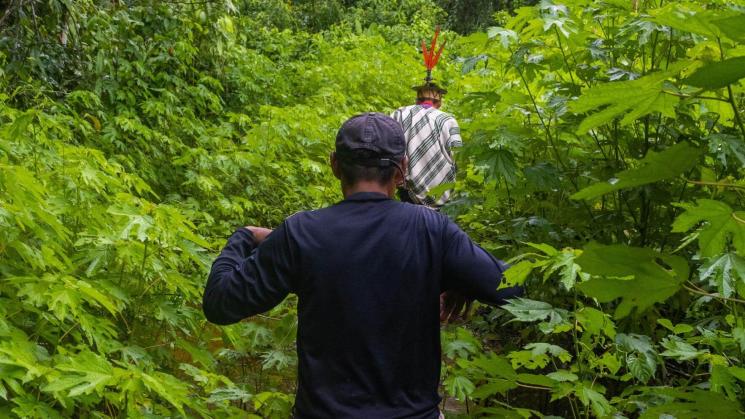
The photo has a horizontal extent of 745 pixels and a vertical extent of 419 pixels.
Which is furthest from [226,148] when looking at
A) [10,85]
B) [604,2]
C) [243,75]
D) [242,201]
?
[604,2]

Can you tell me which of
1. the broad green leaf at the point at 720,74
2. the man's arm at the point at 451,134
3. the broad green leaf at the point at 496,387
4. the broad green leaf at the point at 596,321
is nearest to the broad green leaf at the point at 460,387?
the broad green leaf at the point at 496,387

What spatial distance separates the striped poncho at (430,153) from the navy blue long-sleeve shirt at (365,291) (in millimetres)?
3206

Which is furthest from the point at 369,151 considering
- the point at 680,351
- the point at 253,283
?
the point at 680,351

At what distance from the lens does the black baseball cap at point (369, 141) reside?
1785 millimetres

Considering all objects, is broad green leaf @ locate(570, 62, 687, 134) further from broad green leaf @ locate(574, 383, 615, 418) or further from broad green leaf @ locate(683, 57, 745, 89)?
broad green leaf @ locate(574, 383, 615, 418)

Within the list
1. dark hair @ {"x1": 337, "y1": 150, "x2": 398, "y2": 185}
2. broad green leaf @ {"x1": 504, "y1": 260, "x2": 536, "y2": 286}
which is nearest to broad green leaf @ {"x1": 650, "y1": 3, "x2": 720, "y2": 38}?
broad green leaf @ {"x1": 504, "y1": 260, "x2": 536, "y2": 286}

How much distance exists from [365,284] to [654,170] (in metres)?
0.79

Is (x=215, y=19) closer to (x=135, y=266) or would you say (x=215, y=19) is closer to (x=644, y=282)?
(x=135, y=266)

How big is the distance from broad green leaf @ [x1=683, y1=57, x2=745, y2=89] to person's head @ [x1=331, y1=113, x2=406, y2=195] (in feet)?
3.06

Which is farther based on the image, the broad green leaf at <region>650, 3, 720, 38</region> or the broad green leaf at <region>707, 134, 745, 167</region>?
the broad green leaf at <region>707, 134, 745, 167</region>

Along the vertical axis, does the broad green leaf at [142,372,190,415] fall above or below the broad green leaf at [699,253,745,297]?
below

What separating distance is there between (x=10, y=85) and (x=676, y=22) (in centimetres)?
573

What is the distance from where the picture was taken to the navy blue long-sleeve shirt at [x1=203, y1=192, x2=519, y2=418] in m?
1.72

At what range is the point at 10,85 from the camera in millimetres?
5609
